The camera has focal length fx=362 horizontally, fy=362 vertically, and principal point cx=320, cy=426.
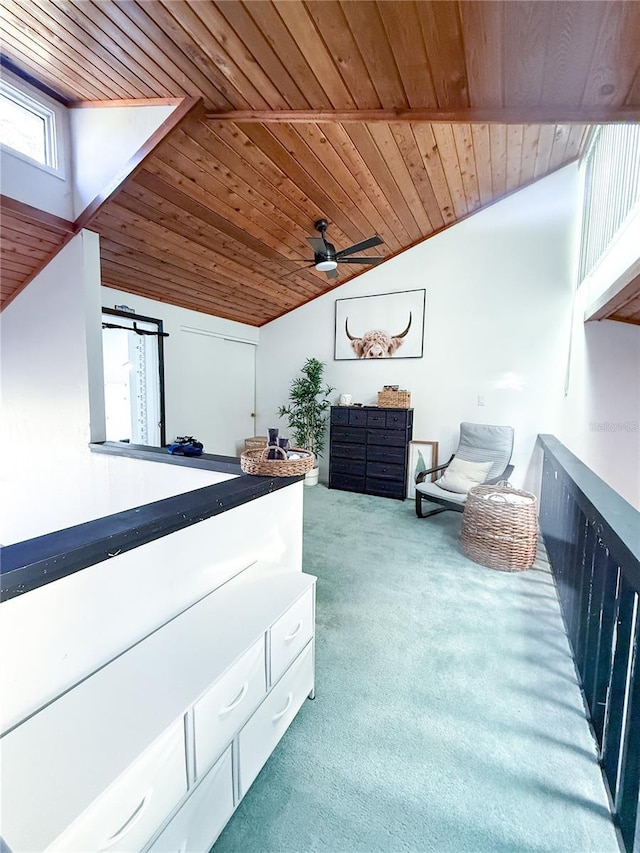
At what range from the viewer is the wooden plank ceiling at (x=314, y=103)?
1222mm

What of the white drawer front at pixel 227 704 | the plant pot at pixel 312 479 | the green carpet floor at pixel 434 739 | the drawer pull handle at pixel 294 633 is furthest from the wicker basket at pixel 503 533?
the plant pot at pixel 312 479

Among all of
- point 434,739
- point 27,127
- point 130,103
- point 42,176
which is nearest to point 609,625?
point 434,739

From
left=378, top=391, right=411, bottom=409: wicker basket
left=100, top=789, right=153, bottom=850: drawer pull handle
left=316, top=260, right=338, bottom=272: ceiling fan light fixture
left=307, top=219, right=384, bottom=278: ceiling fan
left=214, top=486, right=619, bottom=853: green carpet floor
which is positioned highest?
left=307, top=219, right=384, bottom=278: ceiling fan

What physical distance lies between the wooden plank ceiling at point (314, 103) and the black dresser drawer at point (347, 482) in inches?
104

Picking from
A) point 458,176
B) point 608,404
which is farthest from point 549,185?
point 608,404

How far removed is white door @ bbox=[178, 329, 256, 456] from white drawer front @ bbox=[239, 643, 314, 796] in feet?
12.3

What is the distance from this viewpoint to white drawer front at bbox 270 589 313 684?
1.22 meters

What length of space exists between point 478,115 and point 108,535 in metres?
2.08

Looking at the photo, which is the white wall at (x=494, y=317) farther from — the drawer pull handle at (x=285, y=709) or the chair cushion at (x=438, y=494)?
the drawer pull handle at (x=285, y=709)

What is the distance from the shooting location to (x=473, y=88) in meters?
1.38

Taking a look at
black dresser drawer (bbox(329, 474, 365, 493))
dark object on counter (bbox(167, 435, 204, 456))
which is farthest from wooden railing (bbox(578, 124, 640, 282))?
black dresser drawer (bbox(329, 474, 365, 493))

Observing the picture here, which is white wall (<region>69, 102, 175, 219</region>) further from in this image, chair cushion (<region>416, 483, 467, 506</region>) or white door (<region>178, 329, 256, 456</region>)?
chair cushion (<region>416, 483, 467, 506</region>)

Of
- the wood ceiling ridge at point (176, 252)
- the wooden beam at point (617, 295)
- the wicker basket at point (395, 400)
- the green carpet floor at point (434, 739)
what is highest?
the wood ceiling ridge at point (176, 252)

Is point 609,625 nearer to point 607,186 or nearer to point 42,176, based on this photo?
point 607,186
